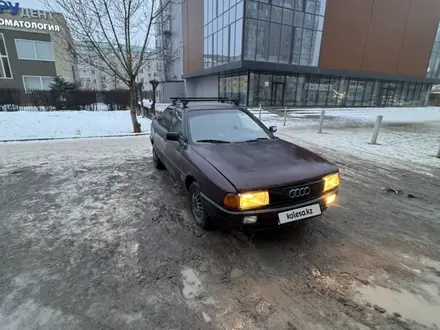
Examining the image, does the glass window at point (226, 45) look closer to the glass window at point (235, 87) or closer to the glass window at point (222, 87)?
the glass window at point (235, 87)

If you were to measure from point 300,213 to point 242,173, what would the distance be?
2.58 feet

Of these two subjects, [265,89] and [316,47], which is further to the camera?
[316,47]

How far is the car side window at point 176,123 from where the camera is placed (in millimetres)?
3937

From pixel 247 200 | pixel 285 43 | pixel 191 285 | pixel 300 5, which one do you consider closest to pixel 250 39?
pixel 285 43

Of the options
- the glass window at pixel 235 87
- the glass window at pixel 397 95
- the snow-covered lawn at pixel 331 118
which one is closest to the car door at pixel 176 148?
the snow-covered lawn at pixel 331 118

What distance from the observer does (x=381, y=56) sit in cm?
2650

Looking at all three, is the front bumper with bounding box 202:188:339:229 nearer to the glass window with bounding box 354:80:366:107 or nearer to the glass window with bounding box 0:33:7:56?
the glass window with bounding box 354:80:366:107

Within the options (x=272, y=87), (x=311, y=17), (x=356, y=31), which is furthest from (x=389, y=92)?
(x=272, y=87)

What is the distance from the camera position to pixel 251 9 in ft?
65.5

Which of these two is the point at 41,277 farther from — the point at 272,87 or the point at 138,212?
the point at 272,87

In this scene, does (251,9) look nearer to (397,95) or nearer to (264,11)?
(264,11)

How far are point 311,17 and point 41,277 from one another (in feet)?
88.8

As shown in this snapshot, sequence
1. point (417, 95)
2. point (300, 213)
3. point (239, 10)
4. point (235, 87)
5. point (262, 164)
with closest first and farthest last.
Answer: point (300, 213) < point (262, 164) < point (239, 10) < point (235, 87) < point (417, 95)

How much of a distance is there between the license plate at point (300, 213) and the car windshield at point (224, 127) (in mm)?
1389
